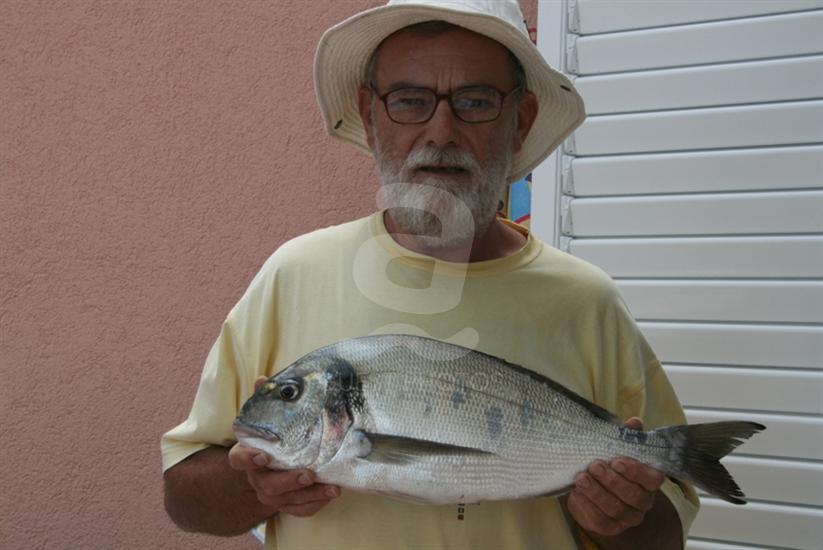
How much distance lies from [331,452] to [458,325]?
48 cm

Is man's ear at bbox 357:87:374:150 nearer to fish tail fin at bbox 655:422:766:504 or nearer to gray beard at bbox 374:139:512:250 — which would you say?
gray beard at bbox 374:139:512:250

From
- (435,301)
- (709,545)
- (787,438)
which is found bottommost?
(709,545)

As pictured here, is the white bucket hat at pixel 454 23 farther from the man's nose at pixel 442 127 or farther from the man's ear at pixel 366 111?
the man's nose at pixel 442 127

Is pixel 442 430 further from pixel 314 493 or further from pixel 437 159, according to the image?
pixel 437 159

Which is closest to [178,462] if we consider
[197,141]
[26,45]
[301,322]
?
[301,322]

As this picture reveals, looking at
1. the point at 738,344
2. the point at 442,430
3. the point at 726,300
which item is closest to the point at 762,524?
the point at 738,344

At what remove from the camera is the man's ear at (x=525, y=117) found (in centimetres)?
261

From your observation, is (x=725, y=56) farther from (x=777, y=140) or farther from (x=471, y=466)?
(x=471, y=466)

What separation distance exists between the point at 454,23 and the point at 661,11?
121cm

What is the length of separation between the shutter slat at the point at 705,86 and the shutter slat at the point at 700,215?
28cm

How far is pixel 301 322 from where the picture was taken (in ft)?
7.59

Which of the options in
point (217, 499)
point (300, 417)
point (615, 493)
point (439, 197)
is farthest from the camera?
point (439, 197)

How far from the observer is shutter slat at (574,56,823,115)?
3.17 meters

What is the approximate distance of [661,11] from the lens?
3.37 metres
